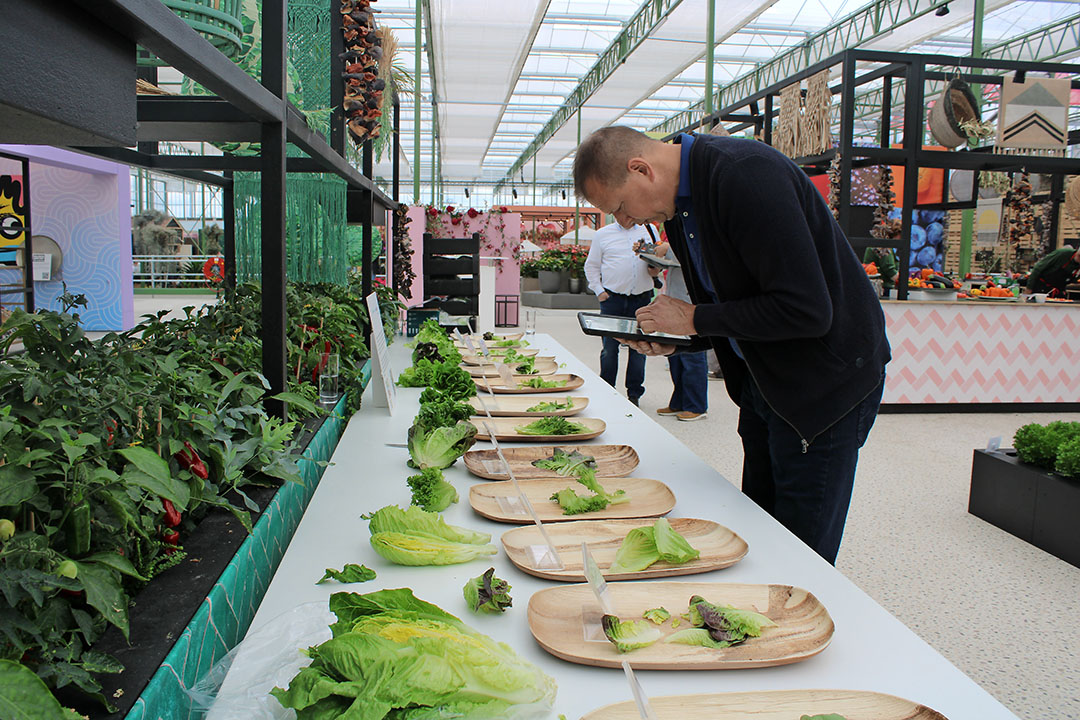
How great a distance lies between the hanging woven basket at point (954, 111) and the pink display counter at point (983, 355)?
1318mm

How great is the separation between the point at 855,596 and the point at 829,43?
551 inches

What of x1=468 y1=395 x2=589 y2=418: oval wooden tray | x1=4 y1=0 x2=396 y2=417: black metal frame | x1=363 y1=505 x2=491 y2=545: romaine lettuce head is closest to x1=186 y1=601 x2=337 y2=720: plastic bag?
x1=363 y1=505 x2=491 y2=545: romaine lettuce head

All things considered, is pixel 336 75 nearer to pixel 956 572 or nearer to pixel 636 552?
pixel 636 552

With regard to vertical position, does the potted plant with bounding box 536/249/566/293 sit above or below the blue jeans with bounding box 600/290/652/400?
above

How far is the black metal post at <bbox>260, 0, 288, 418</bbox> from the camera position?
5.28ft

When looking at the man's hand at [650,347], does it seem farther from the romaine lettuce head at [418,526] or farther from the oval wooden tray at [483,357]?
the oval wooden tray at [483,357]

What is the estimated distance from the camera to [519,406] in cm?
260

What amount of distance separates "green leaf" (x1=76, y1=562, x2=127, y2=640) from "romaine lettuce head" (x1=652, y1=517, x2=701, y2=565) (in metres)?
0.80

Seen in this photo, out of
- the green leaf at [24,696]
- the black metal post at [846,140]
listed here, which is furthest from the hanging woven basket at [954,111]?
the green leaf at [24,696]

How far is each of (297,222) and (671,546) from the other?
7.60ft

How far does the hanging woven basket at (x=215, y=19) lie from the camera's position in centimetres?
136

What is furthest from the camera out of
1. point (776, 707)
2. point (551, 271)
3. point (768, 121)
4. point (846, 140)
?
point (551, 271)

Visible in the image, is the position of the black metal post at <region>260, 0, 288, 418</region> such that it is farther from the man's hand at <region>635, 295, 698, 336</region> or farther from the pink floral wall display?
the pink floral wall display

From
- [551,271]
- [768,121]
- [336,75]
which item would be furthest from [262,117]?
[551,271]
